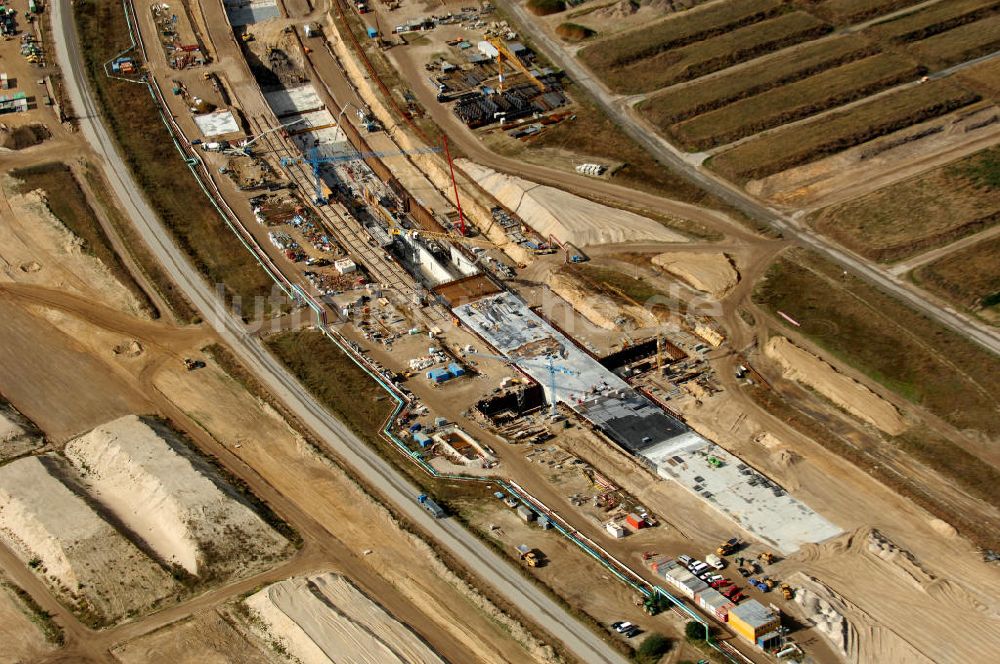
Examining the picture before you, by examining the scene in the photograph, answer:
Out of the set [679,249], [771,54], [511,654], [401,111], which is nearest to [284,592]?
[511,654]

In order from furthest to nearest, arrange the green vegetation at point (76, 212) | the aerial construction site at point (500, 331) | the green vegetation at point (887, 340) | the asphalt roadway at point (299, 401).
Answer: the green vegetation at point (76, 212) < the green vegetation at point (887, 340) < the aerial construction site at point (500, 331) < the asphalt roadway at point (299, 401)

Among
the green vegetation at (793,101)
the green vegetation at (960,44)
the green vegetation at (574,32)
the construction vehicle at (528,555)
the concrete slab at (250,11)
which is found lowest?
the construction vehicle at (528,555)

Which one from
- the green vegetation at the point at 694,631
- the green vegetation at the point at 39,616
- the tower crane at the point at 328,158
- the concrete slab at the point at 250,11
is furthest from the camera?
the concrete slab at the point at 250,11

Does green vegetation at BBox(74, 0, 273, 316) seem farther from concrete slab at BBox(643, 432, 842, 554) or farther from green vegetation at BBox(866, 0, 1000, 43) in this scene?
green vegetation at BBox(866, 0, 1000, 43)

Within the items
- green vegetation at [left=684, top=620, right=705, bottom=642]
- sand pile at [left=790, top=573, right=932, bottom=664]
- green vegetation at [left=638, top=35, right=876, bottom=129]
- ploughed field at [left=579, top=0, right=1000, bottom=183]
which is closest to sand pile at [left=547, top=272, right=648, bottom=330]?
ploughed field at [left=579, top=0, right=1000, bottom=183]

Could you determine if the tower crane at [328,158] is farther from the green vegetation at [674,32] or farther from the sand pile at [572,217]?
the green vegetation at [674,32]

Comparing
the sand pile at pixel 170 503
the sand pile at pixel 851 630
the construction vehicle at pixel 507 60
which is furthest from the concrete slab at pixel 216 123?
the sand pile at pixel 851 630
